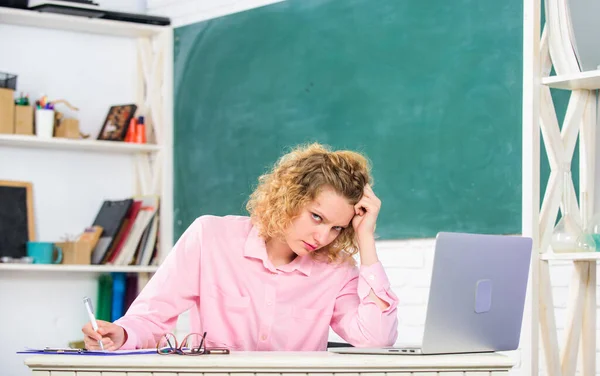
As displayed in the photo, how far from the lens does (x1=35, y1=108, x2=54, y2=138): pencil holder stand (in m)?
4.38

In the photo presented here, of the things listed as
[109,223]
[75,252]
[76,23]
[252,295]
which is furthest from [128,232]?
[252,295]

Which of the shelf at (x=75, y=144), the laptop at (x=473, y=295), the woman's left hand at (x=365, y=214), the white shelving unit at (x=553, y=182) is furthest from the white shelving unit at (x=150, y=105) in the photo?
the laptop at (x=473, y=295)

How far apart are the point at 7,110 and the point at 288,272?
2.37 m

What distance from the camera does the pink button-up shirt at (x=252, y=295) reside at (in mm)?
2342

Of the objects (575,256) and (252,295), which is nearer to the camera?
(252,295)

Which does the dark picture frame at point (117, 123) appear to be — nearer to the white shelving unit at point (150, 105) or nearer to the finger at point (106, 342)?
the white shelving unit at point (150, 105)

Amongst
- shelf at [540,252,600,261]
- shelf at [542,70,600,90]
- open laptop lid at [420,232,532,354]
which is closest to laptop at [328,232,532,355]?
open laptop lid at [420,232,532,354]

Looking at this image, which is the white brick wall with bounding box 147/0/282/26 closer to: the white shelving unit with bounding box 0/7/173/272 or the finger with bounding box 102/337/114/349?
the white shelving unit with bounding box 0/7/173/272

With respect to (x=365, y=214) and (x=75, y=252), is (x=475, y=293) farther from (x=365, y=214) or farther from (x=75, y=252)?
(x=75, y=252)

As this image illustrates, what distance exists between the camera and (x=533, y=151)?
284 cm

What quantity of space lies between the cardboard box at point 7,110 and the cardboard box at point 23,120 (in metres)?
0.02

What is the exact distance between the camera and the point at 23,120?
4.36m

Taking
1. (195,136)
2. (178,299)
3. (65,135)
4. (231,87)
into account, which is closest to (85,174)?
(65,135)

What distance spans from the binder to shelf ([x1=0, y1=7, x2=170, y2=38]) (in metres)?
0.87
